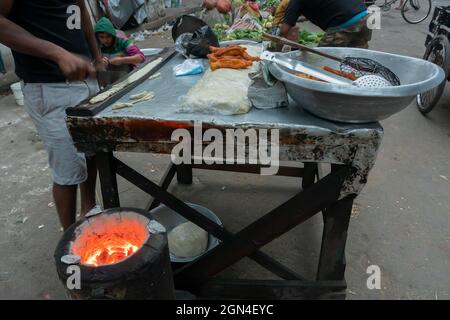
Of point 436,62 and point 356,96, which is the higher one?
point 356,96

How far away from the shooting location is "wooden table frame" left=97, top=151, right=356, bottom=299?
1.62 meters

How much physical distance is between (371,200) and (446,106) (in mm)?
2867

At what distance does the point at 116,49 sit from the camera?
3523mm

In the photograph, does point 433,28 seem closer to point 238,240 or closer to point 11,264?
point 238,240

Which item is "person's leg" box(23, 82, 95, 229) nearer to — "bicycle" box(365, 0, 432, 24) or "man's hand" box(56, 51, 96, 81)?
"man's hand" box(56, 51, 96, 81)

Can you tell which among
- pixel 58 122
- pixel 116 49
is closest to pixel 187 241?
pixel 58 122

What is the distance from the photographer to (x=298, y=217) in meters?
1.67

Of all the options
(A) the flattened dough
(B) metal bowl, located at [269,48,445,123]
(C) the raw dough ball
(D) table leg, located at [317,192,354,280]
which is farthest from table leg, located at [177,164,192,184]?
(B) metal bowl, located at [269,48,445,123]

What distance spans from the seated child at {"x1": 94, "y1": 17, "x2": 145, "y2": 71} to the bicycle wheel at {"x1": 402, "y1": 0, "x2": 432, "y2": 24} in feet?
31.4

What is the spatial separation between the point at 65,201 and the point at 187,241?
81cm

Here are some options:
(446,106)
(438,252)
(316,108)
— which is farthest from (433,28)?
(316,108)

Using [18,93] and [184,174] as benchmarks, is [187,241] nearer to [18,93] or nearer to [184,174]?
[184,174]

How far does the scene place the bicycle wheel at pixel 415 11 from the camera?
10195 mm

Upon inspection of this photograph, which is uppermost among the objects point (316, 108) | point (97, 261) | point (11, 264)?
point (316, 108)
